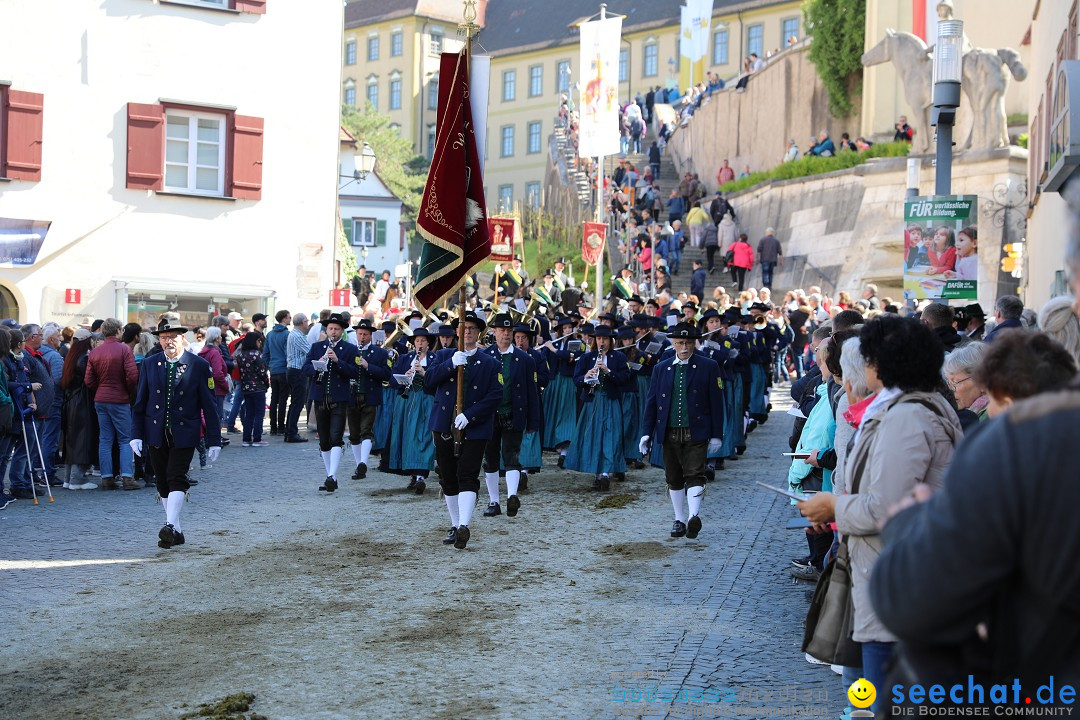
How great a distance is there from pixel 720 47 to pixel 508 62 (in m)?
16.5

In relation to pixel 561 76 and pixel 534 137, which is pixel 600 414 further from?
pixel 534 137

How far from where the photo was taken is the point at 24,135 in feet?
72.5

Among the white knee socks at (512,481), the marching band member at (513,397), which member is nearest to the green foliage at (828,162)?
the marching band member at (513,397)

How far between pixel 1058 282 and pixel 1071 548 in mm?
13988

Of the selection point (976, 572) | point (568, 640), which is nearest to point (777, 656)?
point (568, 640)

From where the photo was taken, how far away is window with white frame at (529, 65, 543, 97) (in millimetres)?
78000

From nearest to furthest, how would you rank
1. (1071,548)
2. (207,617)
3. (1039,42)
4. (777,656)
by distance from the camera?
1. (1071,548)
2. (777,656)
3. (207,617)
4. (1039,42)

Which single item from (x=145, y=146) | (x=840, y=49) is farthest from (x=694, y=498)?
(x=840, y=49)

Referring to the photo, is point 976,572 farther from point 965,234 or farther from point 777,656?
point 965,234

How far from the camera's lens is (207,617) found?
25.7ft

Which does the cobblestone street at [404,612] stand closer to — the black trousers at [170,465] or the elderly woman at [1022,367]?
the black trousers at [170,465]

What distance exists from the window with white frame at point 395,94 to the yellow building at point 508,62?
6 cm

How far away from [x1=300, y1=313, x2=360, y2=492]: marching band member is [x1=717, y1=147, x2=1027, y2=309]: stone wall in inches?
678

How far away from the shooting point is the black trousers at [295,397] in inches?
738
